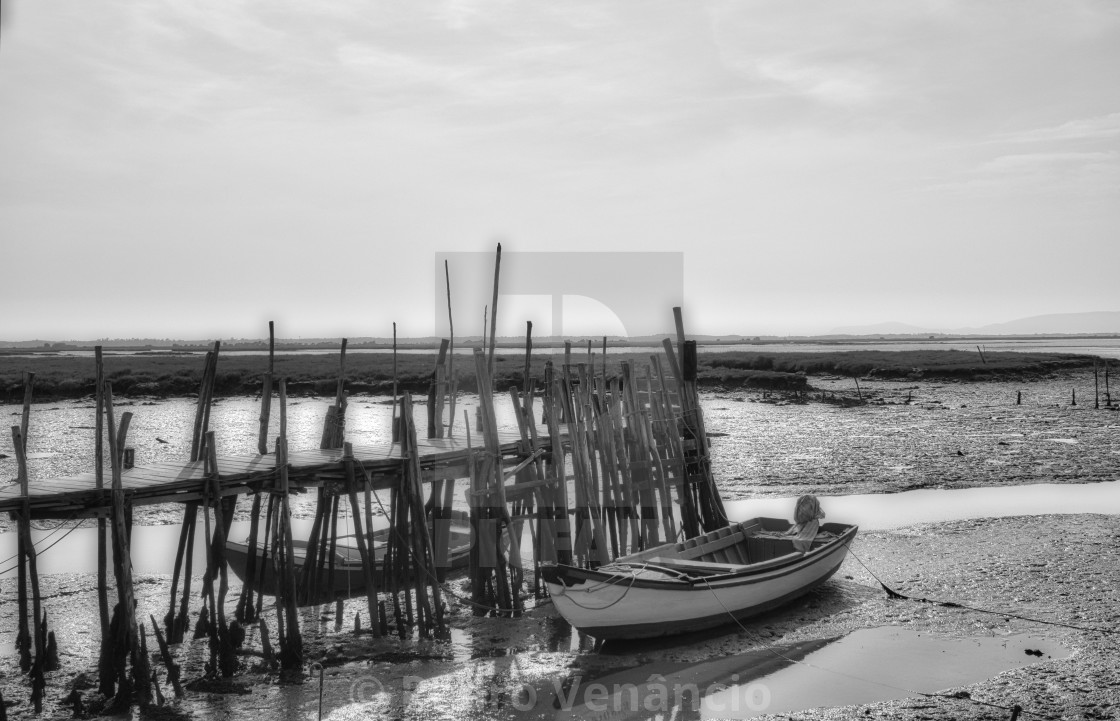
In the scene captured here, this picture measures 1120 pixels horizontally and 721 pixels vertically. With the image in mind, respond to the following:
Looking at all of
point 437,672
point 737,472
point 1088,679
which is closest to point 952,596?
point 1088,679

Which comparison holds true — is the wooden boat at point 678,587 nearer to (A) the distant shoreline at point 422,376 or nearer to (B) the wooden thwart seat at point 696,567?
(B) the wooden thwart seat at point 696,567

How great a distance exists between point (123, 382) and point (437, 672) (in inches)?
1726

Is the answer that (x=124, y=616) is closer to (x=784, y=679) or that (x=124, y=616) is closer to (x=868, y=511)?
(x=784, y=679)

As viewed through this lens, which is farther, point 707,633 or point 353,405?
point 353,405

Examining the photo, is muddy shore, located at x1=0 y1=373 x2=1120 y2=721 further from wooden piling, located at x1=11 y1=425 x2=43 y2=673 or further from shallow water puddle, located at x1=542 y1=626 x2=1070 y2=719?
wooden piling, located at x1=11 y1=425 x2=43 y2=673

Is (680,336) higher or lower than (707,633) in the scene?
higher

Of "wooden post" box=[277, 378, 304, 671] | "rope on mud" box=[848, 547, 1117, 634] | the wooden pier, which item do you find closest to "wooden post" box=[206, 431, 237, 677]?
the wooden pier

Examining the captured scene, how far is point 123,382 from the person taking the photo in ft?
159

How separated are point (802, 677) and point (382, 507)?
19.2 feet

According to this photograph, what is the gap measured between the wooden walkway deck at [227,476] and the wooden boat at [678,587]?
8.26 ft

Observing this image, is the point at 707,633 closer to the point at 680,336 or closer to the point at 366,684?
the point at 366,684

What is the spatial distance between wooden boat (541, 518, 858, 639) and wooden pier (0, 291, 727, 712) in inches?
64.4

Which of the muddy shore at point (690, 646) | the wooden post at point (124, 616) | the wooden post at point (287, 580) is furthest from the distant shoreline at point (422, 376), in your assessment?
the wooden post at point (124, 616)

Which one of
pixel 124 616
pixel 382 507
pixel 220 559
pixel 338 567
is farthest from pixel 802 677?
pixel 124 616
